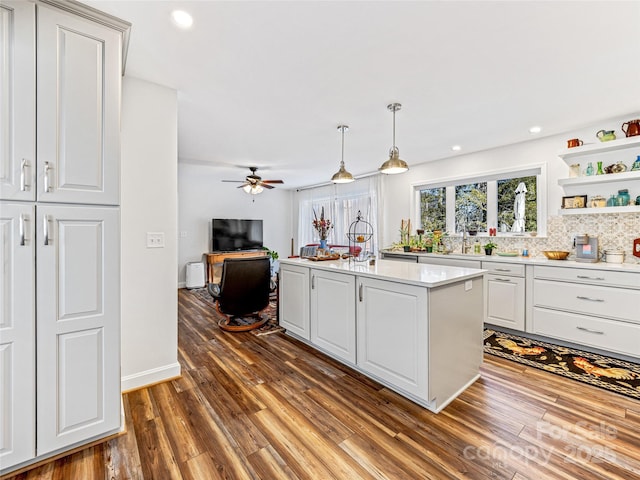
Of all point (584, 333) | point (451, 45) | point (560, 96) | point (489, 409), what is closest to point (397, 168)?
point (451, 45)

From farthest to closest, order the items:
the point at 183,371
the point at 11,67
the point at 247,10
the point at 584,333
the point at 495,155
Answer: the point at 495,155 < the point at 584,333 < the point at 183,371 < the point at 247,10 < the point at 11,67

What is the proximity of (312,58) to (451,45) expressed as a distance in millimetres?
940

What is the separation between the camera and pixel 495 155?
4.35 meters

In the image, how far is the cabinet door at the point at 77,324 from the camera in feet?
5.15

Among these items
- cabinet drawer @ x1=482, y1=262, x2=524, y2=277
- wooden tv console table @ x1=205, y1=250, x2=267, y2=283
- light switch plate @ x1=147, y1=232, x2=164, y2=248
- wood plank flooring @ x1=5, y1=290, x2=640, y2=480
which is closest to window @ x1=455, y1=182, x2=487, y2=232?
cabinet drawer @ x1=482, y1=262, x2=524, y2=277

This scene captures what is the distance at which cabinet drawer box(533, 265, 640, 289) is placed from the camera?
9.21 feet

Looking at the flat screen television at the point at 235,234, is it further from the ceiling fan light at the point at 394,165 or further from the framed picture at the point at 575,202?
the framed picture at the point at 575,202

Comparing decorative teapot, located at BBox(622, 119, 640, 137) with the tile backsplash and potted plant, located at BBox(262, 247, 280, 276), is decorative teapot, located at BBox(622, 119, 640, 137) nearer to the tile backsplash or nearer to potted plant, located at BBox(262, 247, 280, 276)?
the tile backsplash

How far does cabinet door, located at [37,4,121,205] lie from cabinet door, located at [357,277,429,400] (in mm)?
1920

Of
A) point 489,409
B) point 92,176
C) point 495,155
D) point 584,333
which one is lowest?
point 489,409

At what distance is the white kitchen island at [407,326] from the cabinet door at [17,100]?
2.17m

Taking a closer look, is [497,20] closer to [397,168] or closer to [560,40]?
[560,40]

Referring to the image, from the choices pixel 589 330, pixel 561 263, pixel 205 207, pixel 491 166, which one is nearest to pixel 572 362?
pixel 589 330

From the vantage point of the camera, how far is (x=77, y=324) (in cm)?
165
